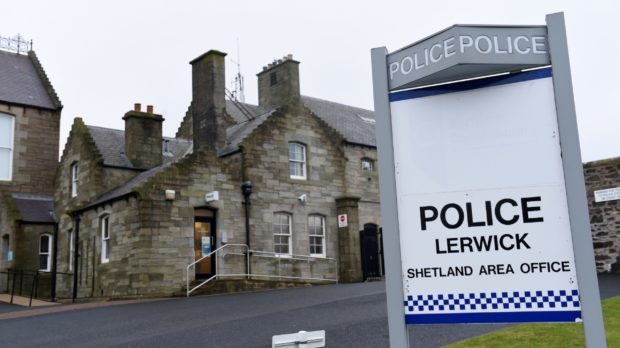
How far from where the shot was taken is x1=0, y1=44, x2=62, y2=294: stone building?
24.7 metres

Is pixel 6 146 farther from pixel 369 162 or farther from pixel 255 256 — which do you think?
pixel 369 162

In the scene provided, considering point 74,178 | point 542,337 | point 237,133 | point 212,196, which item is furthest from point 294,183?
point 542,337

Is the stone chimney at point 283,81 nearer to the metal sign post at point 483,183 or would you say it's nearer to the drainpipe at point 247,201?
the drainpipe at point 247,201

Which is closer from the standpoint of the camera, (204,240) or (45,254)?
(204,240)

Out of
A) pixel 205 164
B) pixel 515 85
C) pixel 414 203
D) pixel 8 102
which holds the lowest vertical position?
pixel 414 203

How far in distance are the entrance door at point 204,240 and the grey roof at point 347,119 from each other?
8.21m

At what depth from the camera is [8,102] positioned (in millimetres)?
26453

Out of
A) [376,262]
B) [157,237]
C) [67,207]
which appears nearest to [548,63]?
[157,237]

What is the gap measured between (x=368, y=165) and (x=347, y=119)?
4.27m

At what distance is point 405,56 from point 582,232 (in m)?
1.67

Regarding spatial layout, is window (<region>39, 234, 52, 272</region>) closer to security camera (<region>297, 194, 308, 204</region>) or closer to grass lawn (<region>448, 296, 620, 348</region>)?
security camera (<region>297, 194, 308, 204</region>)

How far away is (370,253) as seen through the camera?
25.2 meters

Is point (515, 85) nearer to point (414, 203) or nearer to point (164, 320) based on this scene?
point (414, 203)

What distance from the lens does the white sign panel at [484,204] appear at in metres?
3.94
